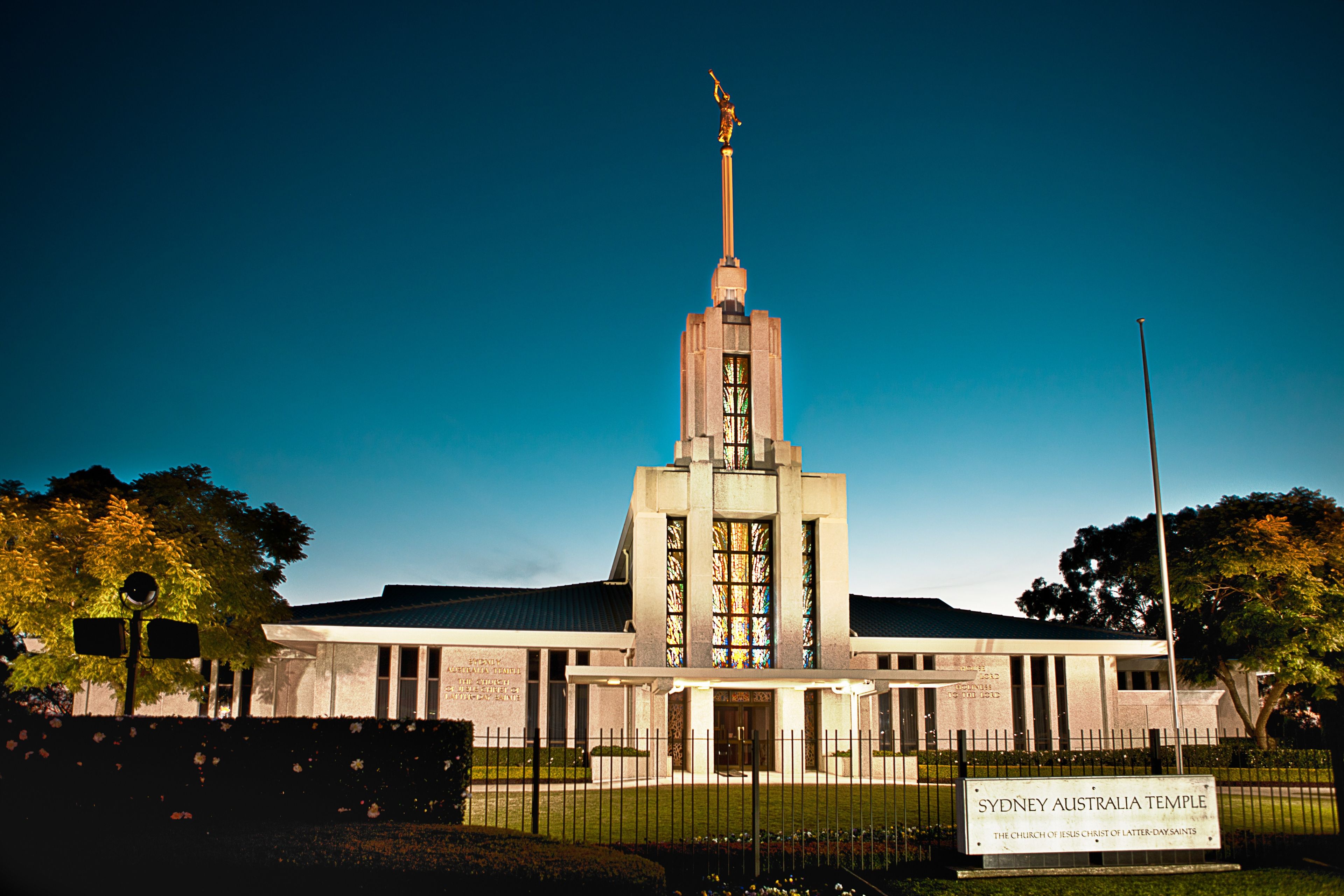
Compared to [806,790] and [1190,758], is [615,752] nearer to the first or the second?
[806,790]

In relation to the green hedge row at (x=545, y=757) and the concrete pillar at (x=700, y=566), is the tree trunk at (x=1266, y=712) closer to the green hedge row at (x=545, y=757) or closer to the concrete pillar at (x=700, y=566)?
the concrete pillar at (x=700, y=566)

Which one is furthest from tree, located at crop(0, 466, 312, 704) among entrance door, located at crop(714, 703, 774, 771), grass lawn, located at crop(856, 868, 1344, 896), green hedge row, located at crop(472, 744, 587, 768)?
grass lawn, located at crop(856, 868, 1344, 896)

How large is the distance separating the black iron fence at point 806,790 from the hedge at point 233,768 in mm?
1364

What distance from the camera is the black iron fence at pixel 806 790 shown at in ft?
51.1

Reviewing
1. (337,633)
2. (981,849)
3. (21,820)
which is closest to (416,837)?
(21,820)

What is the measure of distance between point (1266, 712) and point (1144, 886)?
96.0 feet

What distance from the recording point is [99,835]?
11.5 meters

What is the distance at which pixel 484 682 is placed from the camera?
3462cm

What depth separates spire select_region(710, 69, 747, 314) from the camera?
38281 mm

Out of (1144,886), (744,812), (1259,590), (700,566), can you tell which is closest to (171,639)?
(744,812)

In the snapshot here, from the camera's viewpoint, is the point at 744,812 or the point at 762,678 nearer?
the point at 744,812

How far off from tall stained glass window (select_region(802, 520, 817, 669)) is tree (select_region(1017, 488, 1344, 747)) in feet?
34.9

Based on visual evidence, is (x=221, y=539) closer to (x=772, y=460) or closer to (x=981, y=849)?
(x=772, y=460)

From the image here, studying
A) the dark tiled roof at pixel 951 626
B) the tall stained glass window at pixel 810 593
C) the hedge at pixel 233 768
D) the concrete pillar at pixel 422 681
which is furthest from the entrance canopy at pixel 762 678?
the hedge at pixel 233 768
